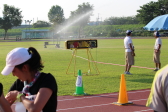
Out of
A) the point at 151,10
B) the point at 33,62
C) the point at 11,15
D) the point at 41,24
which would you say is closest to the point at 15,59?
the point at 33,62

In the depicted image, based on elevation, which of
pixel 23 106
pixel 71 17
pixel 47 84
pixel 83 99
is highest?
pixel 71 17

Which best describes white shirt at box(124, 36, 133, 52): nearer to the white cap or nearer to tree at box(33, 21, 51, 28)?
the white cap

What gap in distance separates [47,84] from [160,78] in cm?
111

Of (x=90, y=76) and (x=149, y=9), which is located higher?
(x=149, y=9)

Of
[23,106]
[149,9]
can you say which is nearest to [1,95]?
[23,106]

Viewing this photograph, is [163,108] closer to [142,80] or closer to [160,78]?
[160,78]

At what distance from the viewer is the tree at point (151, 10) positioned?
85963mm

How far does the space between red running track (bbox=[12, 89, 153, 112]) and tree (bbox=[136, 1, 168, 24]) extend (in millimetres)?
79663

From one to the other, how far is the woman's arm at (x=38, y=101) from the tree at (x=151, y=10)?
282 feet

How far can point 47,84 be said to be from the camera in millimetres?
3084

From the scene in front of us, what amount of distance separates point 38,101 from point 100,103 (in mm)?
5550

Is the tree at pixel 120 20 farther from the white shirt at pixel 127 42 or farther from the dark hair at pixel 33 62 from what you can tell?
the dark hair at pixel 33 62

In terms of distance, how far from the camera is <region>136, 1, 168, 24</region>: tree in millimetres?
85963

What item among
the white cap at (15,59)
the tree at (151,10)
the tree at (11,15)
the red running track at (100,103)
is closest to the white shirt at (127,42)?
the red running track at (100,103)
